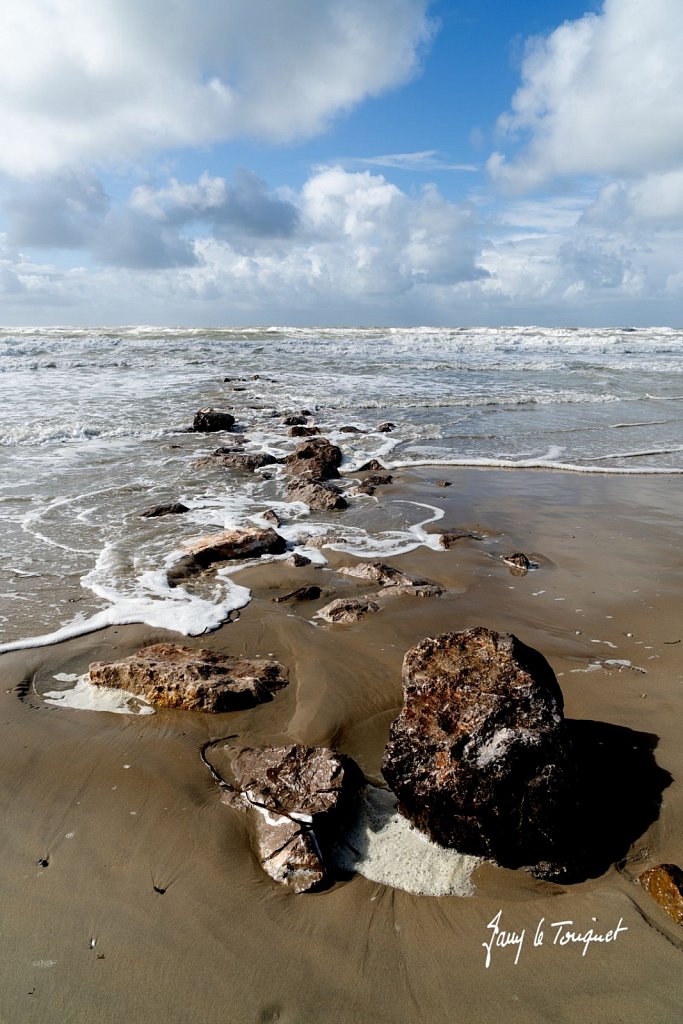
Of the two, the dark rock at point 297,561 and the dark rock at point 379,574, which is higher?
the dark rock at point 379,574

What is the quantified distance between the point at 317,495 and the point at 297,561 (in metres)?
2.30

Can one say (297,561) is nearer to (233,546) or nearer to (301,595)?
(233,546)

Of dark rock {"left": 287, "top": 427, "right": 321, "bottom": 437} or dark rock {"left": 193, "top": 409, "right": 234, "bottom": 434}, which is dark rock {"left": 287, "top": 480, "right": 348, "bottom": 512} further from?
A: dark rock {"left": 193, "top": 409, "right": 234, "bottom": 434}

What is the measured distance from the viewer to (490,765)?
7.52 ft

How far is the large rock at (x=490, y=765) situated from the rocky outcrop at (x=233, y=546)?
325 centimetres

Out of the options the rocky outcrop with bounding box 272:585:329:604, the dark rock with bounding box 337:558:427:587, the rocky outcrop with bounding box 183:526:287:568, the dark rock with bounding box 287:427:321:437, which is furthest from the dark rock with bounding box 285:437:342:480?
the rocky outcrop with bounding box 272:585:329:604

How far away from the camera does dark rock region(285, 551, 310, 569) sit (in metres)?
5.40

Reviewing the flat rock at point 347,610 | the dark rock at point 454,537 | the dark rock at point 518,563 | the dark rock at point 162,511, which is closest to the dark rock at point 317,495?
the dark rock at point 162,511

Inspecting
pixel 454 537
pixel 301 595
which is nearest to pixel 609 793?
pixel 301 595

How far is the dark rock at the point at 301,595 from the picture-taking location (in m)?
4.70

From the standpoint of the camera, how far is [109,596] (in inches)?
188

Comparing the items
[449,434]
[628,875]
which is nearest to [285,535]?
[628,875]

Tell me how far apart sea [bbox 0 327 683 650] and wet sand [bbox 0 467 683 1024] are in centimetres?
89
